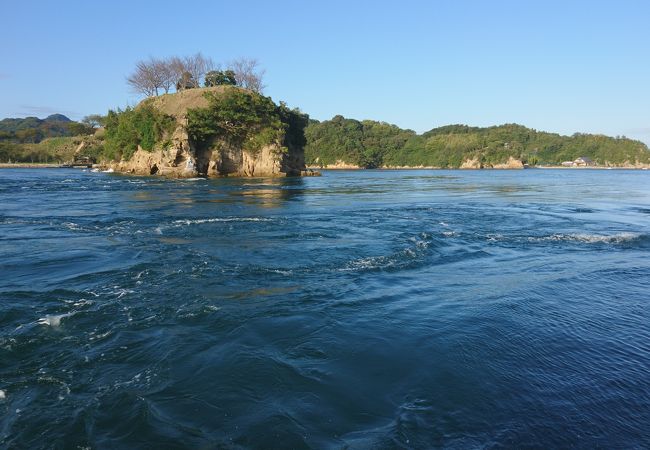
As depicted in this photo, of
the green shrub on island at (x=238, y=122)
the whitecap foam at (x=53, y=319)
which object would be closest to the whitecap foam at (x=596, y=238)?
the whitecap foam at (x=53, y=319)

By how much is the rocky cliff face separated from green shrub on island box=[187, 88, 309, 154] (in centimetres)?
108

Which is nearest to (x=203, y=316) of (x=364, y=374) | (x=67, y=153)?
(x=364, y=374)

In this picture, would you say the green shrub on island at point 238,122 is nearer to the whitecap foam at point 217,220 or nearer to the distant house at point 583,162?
the whitecap foam at point 217,220

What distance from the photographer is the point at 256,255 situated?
13.5 metres

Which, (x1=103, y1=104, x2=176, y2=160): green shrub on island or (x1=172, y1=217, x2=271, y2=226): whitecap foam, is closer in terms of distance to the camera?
(x1=172, y1=217, x2=271, y2=226): whitecap foam

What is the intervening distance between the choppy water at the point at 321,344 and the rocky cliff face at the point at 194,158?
51963 millimetres

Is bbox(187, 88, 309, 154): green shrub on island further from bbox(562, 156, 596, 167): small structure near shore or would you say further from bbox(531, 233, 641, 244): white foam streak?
bbox(562, 156, 596, 167): small structure near shore

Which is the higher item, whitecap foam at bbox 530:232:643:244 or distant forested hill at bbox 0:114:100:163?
distant forested hill at bbox 0:114:100:163

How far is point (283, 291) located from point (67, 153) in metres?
166

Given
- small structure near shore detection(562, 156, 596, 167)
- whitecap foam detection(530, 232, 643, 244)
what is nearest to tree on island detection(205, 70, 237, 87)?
whitecap foam detection(530, 232, 643, 244)

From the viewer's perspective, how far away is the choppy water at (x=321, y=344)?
485cm

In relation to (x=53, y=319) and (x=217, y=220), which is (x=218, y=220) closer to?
(x=217, y=220)

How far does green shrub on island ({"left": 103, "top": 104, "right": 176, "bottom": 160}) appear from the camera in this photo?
68.6 meters

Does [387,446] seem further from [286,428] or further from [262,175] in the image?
[262,175]
